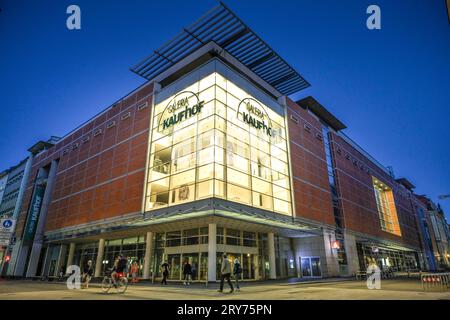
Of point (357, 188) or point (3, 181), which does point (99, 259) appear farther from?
point (3, 181)

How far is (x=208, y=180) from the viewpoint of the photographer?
21.9 metres

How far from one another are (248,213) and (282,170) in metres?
9.14

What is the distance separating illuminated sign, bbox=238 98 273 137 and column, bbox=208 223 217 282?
10.7m

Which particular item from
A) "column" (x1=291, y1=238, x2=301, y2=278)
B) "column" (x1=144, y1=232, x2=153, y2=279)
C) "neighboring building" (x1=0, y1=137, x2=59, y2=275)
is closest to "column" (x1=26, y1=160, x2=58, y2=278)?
"neighboring building" (x1=0, y1=137, x2=59, y2=275)

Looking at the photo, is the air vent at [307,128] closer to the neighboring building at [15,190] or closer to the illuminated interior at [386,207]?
the illuminated interior at [386,207]

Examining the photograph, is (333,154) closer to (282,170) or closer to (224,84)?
(282,170)

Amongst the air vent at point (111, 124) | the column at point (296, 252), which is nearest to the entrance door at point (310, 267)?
the column at point (296, 252)

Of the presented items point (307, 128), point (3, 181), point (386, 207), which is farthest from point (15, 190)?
point (386, 207)

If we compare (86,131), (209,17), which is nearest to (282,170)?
(209,17)

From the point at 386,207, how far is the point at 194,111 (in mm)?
47297

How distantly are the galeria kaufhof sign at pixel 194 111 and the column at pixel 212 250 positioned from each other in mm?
10272

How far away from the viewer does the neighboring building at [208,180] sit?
76.8 feet

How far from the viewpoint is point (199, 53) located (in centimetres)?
2816

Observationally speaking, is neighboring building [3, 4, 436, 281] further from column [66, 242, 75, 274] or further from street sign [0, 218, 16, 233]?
street sign [0, 218, 16, 233]
